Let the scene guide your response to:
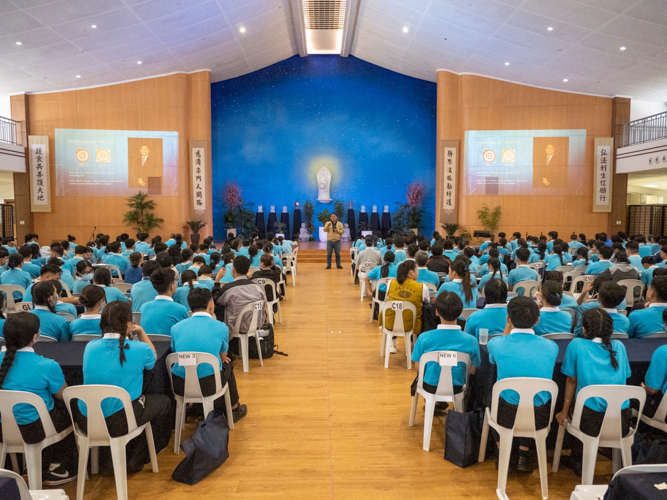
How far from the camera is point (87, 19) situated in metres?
9.67

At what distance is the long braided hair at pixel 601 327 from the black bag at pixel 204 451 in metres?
2.23

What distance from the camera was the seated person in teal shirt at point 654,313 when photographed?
3328 millimetres

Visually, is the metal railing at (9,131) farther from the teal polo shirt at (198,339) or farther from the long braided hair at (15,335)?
the long braided hair at (15,335)

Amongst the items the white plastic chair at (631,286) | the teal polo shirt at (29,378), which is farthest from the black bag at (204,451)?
the white plastic chair at (631,286)

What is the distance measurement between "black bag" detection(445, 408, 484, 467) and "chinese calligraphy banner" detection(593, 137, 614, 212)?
13.5m

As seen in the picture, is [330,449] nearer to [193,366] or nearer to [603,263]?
[193,366]

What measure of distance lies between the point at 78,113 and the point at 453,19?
10.6 m

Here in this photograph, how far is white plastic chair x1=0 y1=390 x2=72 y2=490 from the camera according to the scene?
2.36m

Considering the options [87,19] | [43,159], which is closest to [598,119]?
[87,19]

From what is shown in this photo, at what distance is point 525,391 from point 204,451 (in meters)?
1.88

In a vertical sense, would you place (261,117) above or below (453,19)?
below

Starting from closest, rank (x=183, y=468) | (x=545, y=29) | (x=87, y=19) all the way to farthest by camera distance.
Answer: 1. (x=183, y=468)
2. (x=87, y=19)
3. (x=545, y=29)

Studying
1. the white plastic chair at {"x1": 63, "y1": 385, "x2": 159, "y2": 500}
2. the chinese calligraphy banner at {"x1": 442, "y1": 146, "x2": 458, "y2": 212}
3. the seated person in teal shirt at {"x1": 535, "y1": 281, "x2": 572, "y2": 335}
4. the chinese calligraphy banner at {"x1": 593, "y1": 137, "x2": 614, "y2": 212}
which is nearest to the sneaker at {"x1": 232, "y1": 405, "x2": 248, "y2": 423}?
the white plastic chair at {"x1": 63, "y1": 385, "x2": 159, "y2": 500}

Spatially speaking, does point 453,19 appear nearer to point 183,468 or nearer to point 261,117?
point 261,117
